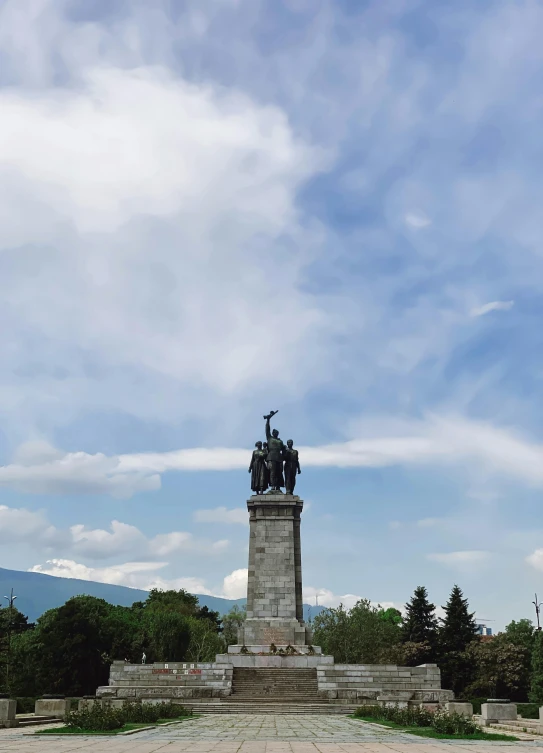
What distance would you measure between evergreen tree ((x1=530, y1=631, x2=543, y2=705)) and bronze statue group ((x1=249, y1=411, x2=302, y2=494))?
2069 centimetres

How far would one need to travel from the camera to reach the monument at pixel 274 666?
3341cm

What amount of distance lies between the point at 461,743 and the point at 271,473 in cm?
2948

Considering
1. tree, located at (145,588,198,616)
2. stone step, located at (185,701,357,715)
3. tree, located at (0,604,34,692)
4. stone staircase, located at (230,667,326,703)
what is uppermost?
tree, located at (145,588,198,616)

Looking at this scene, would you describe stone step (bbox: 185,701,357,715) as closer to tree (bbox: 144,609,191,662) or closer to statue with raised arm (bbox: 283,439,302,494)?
statue with raised arm (bbox: 283,439,302,494)

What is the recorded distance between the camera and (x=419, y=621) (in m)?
60.6

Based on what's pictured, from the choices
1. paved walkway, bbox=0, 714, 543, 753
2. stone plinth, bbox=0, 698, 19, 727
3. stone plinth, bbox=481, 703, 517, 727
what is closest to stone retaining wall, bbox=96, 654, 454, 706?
stone plinth, bbox=481, 703, 517, 727

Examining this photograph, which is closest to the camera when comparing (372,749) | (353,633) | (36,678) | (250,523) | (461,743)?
(372,749)

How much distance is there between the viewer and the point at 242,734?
19281 mm

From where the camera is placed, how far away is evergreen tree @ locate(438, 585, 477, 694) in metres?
55.0

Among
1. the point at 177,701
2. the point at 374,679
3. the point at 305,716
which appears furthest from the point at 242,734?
the point at 374,679

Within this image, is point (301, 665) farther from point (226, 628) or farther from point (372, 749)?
A: point (226, 628)

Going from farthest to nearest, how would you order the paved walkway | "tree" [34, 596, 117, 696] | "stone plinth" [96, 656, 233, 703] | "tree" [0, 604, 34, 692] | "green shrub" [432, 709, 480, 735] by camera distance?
1. "tree" [34, 596, 117, 696]
2. "tree" [0, 604, 34, 692]
3. "stone plinth" [96, 656, 233, 703]
4. "green shrub" [432, 709, 480, 735]
5. the paved walkway

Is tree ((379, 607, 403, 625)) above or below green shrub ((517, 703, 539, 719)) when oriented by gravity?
above

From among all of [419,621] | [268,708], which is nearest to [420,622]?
[419,621]
